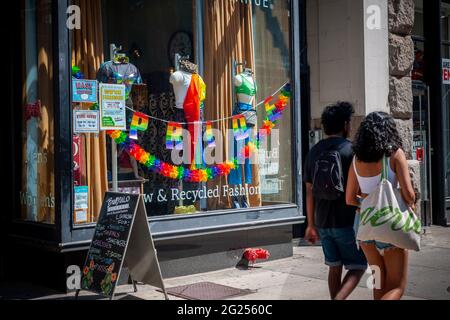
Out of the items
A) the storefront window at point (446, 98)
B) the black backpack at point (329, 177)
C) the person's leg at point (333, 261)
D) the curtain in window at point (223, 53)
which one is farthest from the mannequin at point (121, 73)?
the storefront window at point (446, 98)

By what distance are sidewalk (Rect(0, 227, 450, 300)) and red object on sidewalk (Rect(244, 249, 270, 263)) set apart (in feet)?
0.41

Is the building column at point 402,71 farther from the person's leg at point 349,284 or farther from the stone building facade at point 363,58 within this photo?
the person's leg at point 349,284

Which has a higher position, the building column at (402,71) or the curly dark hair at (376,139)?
the building column at (402,71)

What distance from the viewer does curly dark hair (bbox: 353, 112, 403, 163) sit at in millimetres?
4547

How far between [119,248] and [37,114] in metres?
2.14

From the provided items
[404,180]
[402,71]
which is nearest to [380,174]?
[404,180]

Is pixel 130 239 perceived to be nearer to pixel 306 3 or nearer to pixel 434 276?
pixel 434 276

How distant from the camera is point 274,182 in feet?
27.5

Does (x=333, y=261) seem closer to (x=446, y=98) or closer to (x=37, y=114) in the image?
(x=37, y=114)

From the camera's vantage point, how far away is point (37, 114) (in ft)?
22.6

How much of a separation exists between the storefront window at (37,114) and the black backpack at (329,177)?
123 inches

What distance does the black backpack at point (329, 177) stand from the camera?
4.89 m
